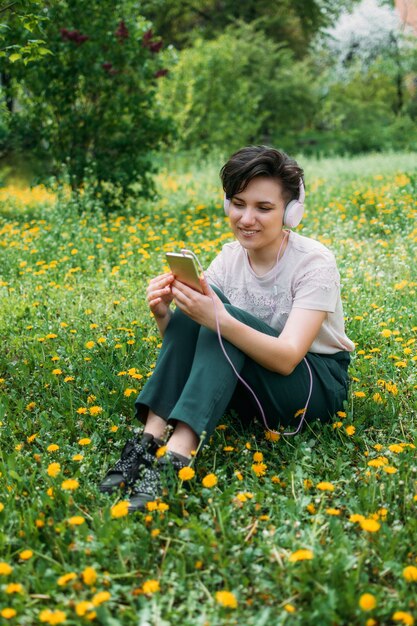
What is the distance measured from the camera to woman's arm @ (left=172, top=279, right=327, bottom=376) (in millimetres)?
2346

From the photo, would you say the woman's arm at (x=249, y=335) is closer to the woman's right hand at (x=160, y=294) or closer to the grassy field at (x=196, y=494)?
the woman's right hand at (x=160, y=294)

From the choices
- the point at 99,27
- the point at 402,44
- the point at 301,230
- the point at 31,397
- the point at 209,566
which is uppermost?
the point at 402,44

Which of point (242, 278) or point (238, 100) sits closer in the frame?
point (242, 278)

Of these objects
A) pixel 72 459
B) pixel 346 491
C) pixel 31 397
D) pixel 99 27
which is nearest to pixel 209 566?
pixel 346 491

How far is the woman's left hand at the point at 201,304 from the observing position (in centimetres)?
235

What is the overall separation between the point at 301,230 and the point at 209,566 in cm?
461

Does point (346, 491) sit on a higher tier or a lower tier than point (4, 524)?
higher

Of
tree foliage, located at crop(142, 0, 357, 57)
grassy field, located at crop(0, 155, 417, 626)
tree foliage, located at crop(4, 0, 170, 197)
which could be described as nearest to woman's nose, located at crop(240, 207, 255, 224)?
grassy field, located at crop(0, 155, 417, 626)

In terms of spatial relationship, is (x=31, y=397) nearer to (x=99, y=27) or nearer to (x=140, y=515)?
(x=140, y=515)

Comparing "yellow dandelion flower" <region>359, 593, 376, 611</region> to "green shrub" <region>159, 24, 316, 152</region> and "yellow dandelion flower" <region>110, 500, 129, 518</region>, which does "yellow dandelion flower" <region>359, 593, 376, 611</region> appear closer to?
"yellow dandelion flower" <region>110, 500, 129, 518</region>

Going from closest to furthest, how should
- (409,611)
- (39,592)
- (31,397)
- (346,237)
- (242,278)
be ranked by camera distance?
(409,611), (39,592), (242,278), (31,397), (346,237)

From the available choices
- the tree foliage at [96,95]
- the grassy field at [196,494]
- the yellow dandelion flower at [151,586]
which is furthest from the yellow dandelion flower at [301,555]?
the tree foliage at [96,95]

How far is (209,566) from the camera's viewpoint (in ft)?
6.28

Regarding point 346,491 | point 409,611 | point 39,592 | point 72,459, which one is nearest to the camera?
point 409,611
